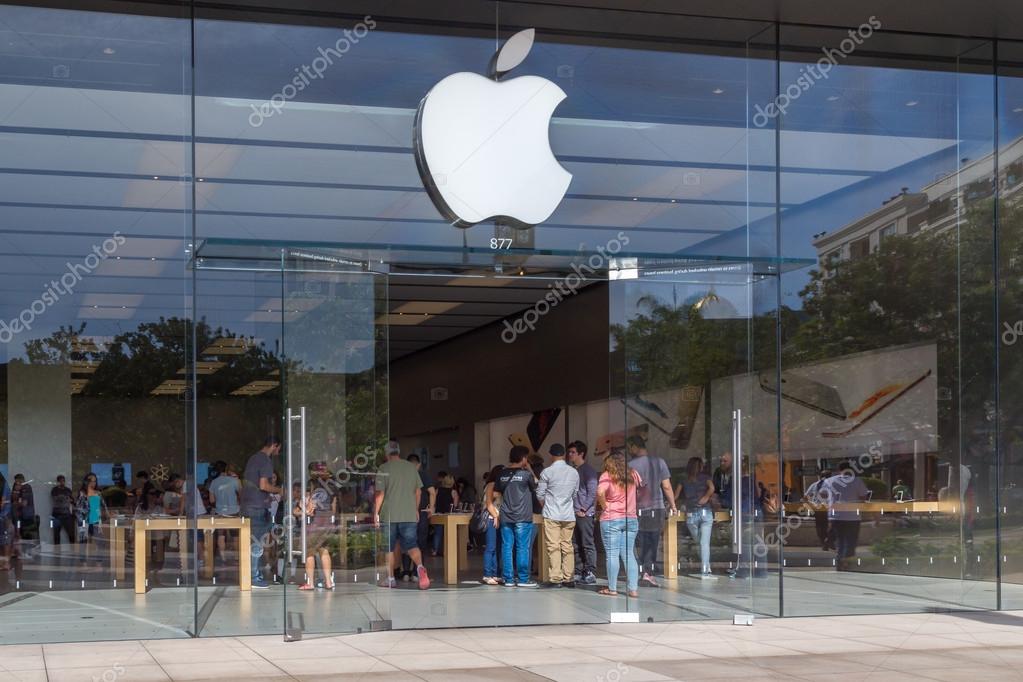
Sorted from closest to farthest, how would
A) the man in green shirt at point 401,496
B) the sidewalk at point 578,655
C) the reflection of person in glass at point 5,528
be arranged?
the sidewalk at point 578,655 → the reflection of person in glass at point 5,528 → the man in green shirt at point 401,496

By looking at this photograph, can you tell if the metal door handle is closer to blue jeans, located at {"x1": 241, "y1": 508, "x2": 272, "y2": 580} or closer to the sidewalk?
the sidewalk

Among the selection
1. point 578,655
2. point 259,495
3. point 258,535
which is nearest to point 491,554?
point 258,535

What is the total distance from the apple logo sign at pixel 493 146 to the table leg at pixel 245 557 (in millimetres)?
3308

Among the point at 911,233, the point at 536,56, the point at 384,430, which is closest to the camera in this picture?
the point at 384,430

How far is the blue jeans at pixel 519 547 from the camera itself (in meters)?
13.5

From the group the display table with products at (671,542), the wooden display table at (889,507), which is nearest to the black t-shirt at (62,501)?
the display table with products at (671,542)

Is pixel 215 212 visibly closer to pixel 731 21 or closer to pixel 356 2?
pixel 356 2

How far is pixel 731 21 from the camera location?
11.1 metres

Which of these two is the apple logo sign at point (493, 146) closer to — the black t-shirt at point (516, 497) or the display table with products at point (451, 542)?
the black t-shirt at point (516, 497)

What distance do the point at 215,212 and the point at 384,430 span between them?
2.20 meters

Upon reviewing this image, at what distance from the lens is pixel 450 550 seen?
14164 mm

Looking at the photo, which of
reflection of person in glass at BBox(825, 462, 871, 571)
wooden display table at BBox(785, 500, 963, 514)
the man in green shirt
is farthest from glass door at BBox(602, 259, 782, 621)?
the man in green shirt

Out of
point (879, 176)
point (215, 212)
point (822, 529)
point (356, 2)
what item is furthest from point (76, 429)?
point (879, 176)

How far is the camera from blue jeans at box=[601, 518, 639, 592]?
34.7ft
